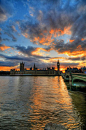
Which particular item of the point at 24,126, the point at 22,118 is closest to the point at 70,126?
the point at 24,126

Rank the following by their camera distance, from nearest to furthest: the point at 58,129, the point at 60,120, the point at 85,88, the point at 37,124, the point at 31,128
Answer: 1. the point at 58,129
2. the point at 31,128
3. the point at 37,124
4. the point at 60,120
5. the point at 85,88

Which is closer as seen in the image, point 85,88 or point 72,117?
point 72,117

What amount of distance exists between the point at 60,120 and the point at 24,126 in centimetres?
480

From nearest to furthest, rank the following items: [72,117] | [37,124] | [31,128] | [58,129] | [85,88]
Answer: [58,129] < [31,128] < [37,124] < [72,117] < [85,88]

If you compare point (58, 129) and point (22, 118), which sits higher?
point (58, 129)

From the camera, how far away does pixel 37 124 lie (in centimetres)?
1162

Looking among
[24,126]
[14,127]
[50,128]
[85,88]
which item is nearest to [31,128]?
[24,126]

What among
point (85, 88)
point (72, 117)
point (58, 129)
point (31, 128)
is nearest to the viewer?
point (58, 129)

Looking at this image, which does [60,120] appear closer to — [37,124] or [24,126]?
[37,124]

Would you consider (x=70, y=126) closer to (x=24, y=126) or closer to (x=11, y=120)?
(x=24, y=126)

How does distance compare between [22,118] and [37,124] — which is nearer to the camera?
[37,124]

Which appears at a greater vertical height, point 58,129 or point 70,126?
point 58,129

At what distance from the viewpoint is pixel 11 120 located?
12.7m

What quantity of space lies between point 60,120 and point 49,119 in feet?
4.91
